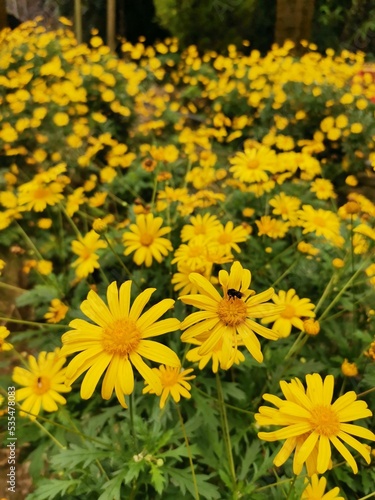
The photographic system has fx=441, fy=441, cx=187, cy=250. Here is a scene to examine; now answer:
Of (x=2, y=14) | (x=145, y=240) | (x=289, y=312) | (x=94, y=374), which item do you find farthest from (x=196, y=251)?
(x=2, y=14)

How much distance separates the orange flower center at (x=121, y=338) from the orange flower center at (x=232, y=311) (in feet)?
0.50

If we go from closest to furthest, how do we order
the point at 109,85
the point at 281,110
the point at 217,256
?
1. the point at 217,256
2. the point at 109,85
3. the point at 281,110

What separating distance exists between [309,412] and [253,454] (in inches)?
25.8

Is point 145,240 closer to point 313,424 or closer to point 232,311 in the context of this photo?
point 232,311

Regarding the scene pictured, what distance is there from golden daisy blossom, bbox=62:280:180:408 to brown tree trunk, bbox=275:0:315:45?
440 centimetres

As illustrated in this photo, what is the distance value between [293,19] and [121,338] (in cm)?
448

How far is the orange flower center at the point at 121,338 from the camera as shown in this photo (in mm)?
758

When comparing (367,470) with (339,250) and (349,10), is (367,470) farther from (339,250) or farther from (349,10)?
(349,10)

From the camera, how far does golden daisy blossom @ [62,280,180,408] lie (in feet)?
2.42

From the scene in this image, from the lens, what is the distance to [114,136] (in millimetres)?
3299

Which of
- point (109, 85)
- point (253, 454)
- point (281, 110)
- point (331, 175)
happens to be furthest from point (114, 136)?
point (253, 454)

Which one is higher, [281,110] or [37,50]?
[37,50]

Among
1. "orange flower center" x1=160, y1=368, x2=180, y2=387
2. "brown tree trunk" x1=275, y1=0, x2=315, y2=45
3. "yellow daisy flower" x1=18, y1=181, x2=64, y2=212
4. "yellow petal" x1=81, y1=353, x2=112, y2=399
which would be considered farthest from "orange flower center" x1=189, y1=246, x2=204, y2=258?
"brown tree trunk" x1=275, y1=0, x2=315, y2=45

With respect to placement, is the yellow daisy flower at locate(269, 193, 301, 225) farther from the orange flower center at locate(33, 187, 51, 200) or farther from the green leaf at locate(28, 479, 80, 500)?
the green leaf at locate(28, 479, 80, 500)
